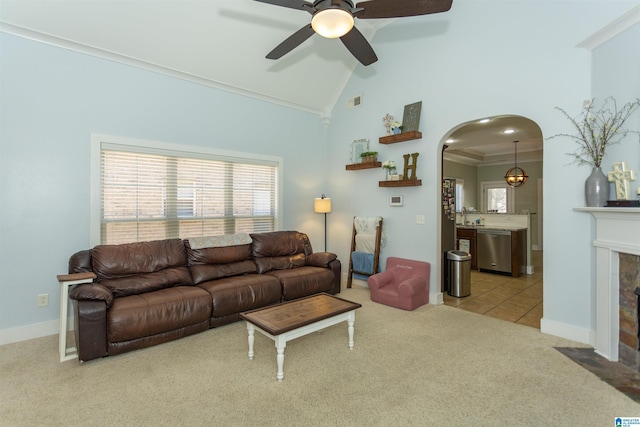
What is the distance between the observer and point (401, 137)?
4.44 m

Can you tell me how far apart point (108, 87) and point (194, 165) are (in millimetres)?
1280

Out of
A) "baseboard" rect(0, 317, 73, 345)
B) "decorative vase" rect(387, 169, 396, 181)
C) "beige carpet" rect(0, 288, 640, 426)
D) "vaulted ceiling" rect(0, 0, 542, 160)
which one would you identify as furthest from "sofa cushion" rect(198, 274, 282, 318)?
"vaulted ceiling" rect(0, 0, 542, 160)

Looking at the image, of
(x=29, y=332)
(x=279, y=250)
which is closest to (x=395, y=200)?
(x=279, y=250)

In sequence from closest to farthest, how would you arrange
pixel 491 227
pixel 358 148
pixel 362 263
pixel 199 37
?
pixel 199 37 < pixel 362 263 < pixel 358 148 < pixel 491 227

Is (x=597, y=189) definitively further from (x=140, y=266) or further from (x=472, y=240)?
(x=140, y=266)

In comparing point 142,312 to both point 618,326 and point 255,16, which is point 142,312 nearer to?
point 255,16

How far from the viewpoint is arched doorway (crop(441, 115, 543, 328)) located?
14.3ft

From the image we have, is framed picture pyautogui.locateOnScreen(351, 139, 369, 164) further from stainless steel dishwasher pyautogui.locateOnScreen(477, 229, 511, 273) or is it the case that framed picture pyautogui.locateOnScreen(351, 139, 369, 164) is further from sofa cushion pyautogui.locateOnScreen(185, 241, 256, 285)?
stainless steel dishwasher pyautogui.locateOnScreen(477, 229, 511, 273)

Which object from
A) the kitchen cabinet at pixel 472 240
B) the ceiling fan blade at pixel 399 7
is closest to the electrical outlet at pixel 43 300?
the ceiling fan blade at pixel 399 7

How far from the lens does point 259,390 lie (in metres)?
2.29

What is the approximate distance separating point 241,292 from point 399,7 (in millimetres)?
3070

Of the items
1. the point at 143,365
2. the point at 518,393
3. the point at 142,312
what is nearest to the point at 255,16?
the point at 142,312

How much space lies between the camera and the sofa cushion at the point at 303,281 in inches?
155

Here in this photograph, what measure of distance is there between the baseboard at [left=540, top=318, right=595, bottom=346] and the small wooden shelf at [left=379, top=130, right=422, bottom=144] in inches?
103
